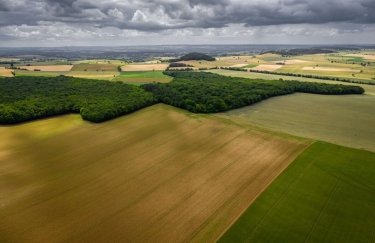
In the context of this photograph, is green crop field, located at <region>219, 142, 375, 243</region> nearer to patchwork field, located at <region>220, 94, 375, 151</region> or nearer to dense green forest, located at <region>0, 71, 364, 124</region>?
patchwork field, located at <region>220, 94, 375, 151</region>

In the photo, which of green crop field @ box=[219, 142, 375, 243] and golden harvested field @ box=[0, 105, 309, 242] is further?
golden harvested field @ box=[0, 105, 309, 242]

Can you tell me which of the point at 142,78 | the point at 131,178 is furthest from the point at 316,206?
the point at 142,78

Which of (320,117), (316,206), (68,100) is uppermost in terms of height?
(68,100)

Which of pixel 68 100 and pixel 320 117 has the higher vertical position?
pixel 68 100

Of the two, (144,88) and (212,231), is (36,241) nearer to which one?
(212,231)

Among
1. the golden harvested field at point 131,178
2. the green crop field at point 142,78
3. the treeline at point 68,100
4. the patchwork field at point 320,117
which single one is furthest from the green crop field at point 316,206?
the green crop field at point 142,78

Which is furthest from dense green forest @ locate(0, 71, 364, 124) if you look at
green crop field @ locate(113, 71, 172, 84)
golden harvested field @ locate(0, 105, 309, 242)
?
green crop field @ locate(113, 71, 172, 84)

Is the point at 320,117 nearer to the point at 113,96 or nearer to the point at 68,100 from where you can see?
the point at 113,96
